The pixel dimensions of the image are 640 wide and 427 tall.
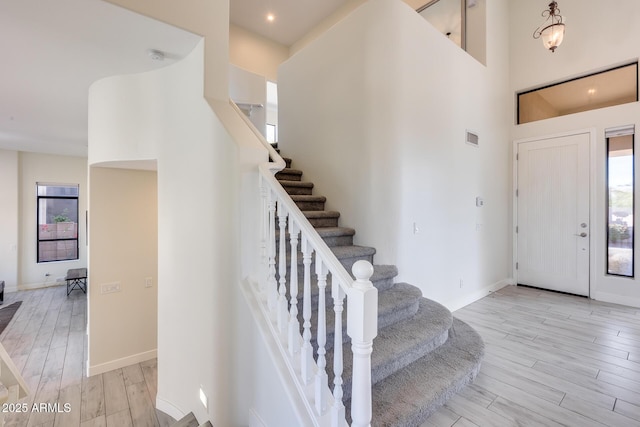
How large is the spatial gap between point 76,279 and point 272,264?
6.83m

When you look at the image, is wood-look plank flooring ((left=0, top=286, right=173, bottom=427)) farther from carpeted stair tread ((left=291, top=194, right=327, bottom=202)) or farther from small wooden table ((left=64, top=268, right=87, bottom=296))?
carpeted stair tread ((left=291, top=194, right=327, bottom=202))

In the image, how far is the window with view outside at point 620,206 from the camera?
3.85 m

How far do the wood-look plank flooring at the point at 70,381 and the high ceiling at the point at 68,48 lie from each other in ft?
10.5

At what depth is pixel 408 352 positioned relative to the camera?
2.01 meters

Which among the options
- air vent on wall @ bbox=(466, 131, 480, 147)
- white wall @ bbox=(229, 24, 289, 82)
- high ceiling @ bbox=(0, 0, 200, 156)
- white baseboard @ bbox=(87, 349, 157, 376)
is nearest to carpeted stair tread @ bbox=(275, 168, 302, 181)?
high ceiling @ bbox=(0, 0, 200, 156)

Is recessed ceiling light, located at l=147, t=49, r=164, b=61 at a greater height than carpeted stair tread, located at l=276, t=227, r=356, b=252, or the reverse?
recessed ceiling light, located at l=147, t=49, r=164, b=61

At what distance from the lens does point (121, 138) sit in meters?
2.97

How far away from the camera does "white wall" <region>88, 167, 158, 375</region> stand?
3.46 meters

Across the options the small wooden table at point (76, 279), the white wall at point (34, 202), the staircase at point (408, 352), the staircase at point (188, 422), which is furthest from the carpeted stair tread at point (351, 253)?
the white wall at point (34, 202)

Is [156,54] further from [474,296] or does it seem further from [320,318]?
[474,296]

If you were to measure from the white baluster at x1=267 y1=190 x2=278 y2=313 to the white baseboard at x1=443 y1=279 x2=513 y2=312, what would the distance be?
2629 millimetres

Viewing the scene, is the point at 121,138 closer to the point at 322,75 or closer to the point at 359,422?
the point at 322,75

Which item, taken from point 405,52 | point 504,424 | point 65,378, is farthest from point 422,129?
point 65,378

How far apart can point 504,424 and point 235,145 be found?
8.22ft
